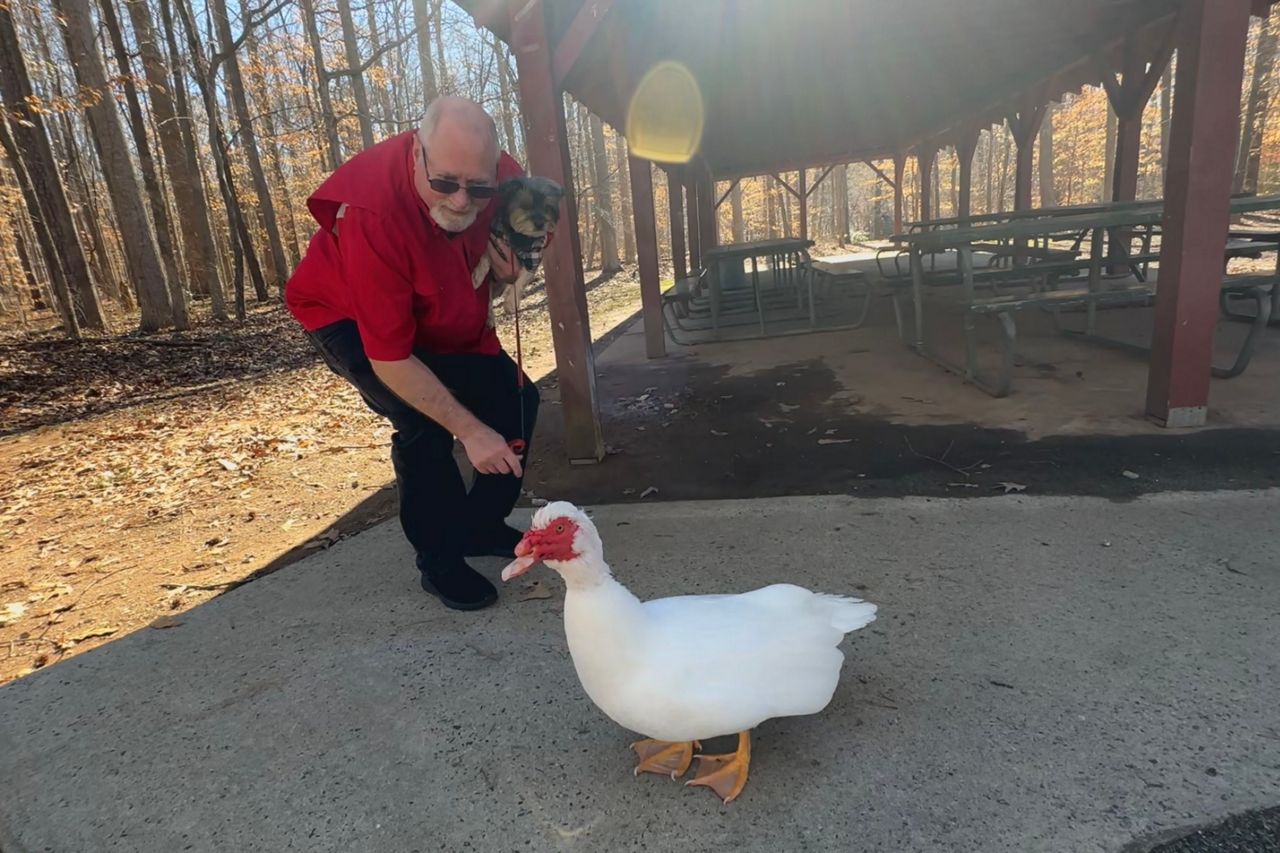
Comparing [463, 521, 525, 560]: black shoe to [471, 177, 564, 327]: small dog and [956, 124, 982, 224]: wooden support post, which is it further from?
[956, 124, 982, 224]: wooden support post

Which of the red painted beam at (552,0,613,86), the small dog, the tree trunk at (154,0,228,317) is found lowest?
the small dog

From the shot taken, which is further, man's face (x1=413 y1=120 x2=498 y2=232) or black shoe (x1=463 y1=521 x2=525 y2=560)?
black shoe (x1=463 y1=521 x2=525 y2=560)

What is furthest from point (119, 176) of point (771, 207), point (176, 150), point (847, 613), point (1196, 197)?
point (771, 207)

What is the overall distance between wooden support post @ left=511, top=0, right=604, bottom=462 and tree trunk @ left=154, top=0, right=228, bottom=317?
39.9 ft

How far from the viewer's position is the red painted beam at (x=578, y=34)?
386 cm

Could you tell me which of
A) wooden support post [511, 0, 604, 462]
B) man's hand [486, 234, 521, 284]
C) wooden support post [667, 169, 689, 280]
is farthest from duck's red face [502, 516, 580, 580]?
wooden support post [667, 169, 689, 280]

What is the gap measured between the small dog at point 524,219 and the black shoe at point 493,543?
1.16m

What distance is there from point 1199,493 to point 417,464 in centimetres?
339

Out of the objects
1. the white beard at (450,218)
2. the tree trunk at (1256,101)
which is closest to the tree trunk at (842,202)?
the tree trunk at (1256,101)

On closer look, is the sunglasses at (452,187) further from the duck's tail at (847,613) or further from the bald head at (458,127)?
the duck's tail at (847,613)

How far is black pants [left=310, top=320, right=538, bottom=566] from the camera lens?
2555mm

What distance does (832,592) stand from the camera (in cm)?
262

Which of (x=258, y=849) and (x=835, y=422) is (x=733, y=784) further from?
(x=835, y=422)

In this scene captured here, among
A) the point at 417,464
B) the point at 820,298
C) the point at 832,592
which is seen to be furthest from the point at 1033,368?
the point at 820,298
